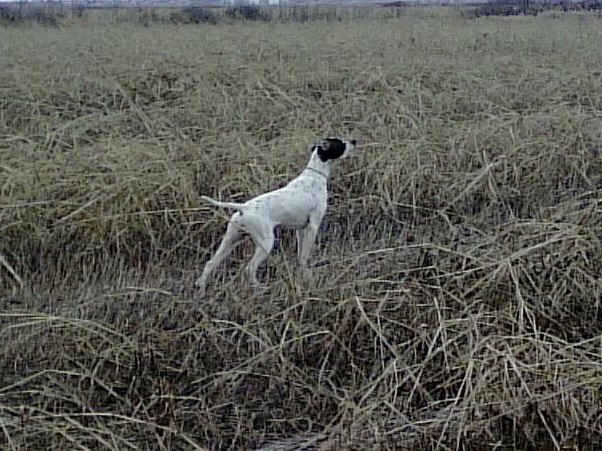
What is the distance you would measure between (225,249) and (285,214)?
308 millimetres

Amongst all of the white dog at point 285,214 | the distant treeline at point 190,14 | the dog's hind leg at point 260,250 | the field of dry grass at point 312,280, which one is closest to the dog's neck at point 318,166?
the white dog at point 285,214

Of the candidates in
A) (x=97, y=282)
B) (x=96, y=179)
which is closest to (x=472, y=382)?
(x=97, y=282)

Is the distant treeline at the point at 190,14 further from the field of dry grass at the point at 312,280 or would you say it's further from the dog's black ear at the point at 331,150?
the dog's black ear at the point at 331,150

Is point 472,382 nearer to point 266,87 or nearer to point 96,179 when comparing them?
point 96,179

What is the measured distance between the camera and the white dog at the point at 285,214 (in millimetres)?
3943

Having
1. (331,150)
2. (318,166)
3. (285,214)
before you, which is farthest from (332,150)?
(285,214)

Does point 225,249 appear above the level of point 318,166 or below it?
below

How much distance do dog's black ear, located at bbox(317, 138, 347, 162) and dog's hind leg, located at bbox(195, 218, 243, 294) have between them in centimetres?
62

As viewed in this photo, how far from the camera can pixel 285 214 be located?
4.05 m

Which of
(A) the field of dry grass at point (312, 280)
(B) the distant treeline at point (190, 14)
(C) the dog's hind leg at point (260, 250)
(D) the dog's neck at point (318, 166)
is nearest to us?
(A) the field of dry grass at point (312, 280)

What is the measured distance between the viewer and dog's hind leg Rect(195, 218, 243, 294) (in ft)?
13.0

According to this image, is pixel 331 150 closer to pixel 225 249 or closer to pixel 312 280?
pixel 225 249

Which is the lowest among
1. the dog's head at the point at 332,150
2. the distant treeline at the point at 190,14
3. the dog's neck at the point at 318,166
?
the distant treeline at the point at 190,14

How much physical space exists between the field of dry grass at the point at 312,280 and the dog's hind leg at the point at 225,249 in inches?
3.9
